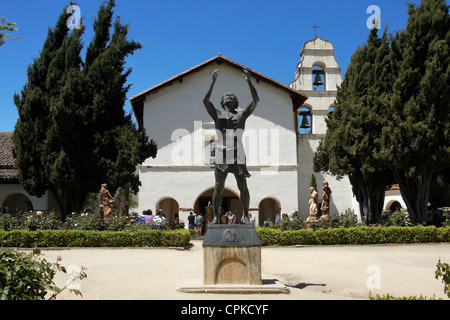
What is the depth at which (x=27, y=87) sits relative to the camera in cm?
1747

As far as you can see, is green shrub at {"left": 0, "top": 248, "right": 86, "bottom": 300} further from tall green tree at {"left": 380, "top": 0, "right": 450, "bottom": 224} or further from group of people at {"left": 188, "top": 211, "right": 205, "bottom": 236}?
group of people at {"left": 188, "top": 211, "right": 205, "bottom": 236}

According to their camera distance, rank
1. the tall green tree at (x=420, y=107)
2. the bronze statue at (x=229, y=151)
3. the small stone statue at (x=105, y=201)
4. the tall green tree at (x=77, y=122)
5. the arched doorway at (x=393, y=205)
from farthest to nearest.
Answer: the arched doorway at (x=393, y=205)
the tall green tree at (x=77, y=122)
the small stone statue at (x=105, y=201)
the tall green tree at (x=420, y=107)
the bronze statue at (x=229, y=151)

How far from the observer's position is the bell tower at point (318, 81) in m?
22.9

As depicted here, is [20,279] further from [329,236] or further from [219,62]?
[219,62]

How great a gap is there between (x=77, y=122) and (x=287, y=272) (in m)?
12.1

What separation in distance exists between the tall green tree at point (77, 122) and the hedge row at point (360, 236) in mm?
7344

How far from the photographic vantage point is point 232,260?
19.1 ft

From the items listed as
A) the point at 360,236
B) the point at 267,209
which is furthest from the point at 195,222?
the point at 360,236

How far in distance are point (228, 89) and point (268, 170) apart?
17.4 feet

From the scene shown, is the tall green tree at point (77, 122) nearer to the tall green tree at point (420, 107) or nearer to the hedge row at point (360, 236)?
the hedge row at point (360, 236)

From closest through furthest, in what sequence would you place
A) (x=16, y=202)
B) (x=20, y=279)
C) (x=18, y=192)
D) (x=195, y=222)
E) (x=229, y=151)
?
(x=20, y=279) < (x=229, y=151) < (x=18, y=192) < (x=195, y=222) < (x=16, y=202)

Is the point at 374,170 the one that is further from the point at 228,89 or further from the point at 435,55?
the point at 228,89

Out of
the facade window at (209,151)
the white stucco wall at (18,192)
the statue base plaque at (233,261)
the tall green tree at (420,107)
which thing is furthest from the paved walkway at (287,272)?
the facade window at (209,151)

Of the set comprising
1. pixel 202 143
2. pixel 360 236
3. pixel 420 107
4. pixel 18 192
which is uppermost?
pixel 420 107
